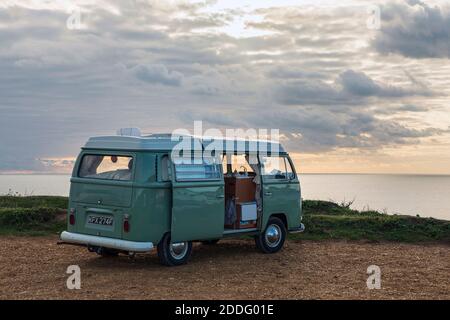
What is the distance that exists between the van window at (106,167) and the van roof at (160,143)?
19cm

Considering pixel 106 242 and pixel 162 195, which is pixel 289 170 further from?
pixel 106 242

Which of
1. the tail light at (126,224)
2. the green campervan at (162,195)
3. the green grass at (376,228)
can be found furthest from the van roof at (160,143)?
the green grass at (376,228)

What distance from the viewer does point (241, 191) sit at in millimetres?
12859

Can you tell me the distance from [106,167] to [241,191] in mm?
2851

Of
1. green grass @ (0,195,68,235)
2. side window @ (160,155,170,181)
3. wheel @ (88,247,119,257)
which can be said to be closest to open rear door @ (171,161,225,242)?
side window @ (160,155,170,181)

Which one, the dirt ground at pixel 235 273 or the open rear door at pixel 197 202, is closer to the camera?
the dirt ground at pixel 235 273

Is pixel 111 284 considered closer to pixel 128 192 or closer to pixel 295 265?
pixel 128 192

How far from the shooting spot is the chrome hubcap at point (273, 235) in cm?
1334

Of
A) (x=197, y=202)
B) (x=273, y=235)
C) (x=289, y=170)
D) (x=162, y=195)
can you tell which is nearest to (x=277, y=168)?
(x=289, y=170)

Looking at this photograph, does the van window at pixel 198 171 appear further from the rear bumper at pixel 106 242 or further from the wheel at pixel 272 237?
the wheel at pixel 272 237
